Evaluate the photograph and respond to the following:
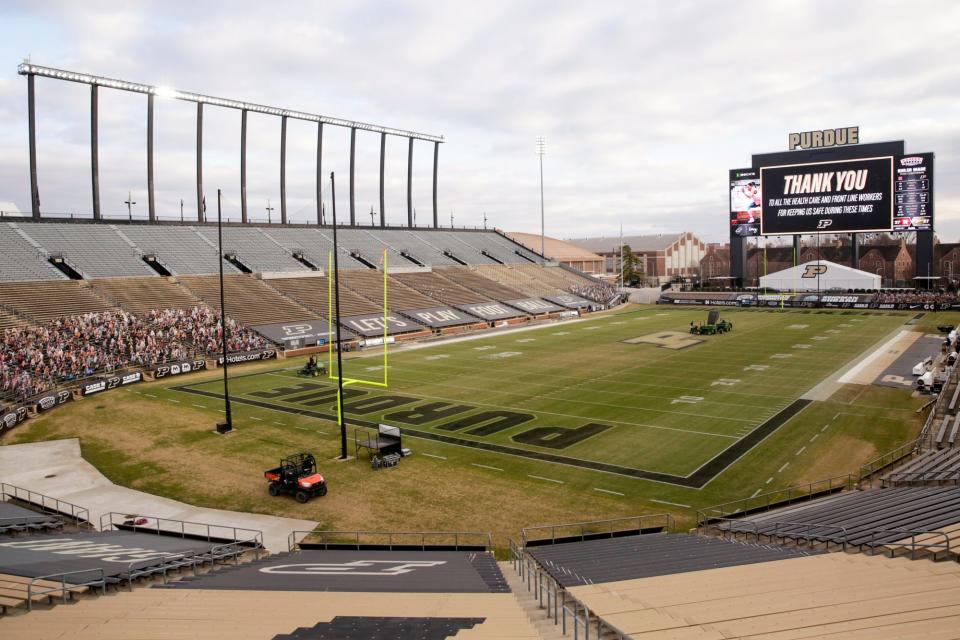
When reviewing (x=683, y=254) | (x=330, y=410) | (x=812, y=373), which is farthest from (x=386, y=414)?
(x=683, y=254)

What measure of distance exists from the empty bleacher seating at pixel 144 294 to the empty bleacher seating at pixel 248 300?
1.38 m

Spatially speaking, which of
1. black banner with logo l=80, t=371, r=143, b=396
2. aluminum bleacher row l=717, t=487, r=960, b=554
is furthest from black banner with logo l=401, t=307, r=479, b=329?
aluminum bleacher row l=717, t=487, r=960, b=554

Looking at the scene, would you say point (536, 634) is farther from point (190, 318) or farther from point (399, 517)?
point (190, 318)

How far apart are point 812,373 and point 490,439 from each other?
21.8 metres

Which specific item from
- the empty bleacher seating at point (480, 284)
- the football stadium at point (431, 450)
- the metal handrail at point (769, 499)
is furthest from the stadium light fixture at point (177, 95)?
the metal handrail at point (769, 499)

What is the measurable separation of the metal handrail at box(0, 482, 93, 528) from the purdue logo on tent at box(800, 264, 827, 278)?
83.6 metres

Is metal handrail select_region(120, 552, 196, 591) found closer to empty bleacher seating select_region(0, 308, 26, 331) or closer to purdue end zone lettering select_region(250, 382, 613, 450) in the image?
purdue end zone lettering select_region(250, 382, 613, 450)

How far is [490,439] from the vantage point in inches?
964

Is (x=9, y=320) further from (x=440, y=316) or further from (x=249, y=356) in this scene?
(x=440, y=316)

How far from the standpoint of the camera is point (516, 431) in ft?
83.9

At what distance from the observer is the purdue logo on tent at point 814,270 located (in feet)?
268

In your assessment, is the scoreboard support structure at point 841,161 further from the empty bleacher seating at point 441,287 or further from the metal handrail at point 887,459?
the metal handrail at point 887,459

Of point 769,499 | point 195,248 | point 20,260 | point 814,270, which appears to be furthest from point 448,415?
point 814,270

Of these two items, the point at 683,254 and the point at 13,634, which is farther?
the point at 683,254
